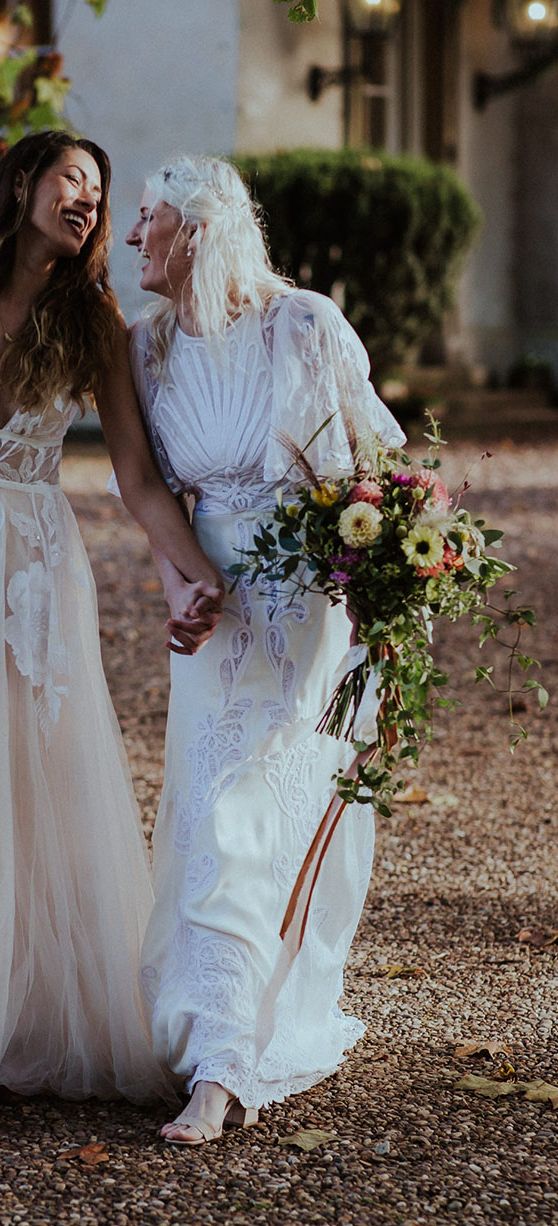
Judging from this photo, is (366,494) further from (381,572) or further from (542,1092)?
(542,1092)

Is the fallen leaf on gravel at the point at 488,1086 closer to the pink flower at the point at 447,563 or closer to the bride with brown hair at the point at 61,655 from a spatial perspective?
the bride with brown hair at the point at 61,655

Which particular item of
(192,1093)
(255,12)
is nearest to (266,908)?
(192,1093)

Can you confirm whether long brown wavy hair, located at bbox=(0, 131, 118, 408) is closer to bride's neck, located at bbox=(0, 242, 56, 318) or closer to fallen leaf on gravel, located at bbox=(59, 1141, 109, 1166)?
bride's neck, located at bbox=(0, 242, 56, 318)

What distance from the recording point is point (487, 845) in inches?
176

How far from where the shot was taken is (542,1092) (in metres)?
2.90

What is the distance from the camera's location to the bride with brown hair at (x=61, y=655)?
2908 mm

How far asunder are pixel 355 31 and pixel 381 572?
1178 cm

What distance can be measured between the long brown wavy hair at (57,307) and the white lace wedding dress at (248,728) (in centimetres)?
12

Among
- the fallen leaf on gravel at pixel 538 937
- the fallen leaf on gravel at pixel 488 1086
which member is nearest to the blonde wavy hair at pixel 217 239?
the fallen leaf on gravel at pixel 488 1086

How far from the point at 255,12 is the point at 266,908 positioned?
34.3 ft

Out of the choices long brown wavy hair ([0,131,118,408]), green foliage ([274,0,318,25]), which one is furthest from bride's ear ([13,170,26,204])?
green foliage ([274,0,318,25])

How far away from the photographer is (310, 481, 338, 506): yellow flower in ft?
8.98

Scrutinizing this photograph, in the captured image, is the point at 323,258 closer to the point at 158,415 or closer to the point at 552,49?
the point at 552,49

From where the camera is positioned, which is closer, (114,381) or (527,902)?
(114,381)
